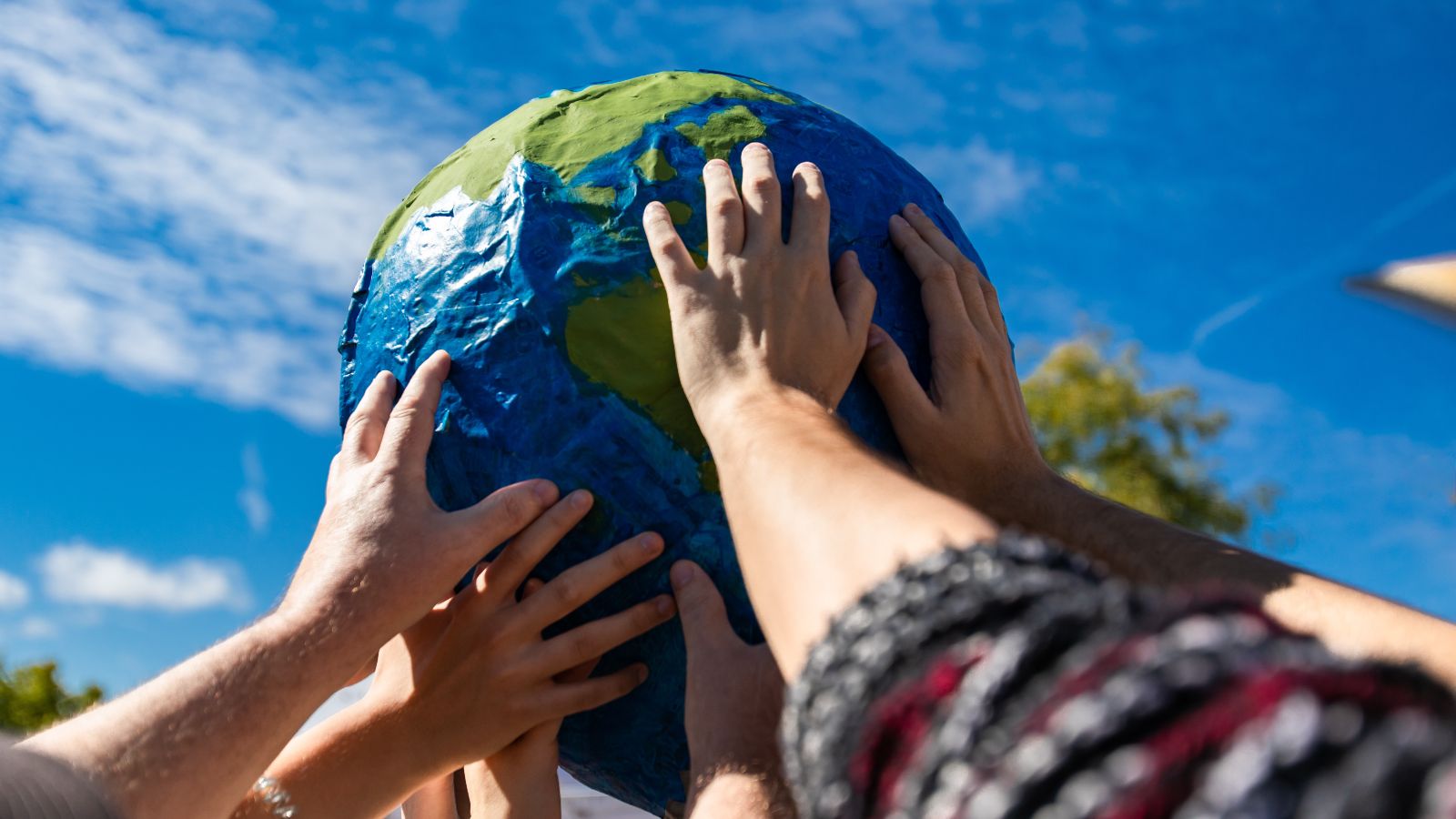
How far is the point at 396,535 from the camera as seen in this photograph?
2.53 m

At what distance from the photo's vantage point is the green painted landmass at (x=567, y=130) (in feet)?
9.17

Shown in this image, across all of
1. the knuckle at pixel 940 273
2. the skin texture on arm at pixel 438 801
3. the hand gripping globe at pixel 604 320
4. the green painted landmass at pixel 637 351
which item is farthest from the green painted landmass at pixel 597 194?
the skin texture on arm at pixel 438 801

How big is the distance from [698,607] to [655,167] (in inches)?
41.3

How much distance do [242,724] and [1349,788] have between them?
205 centimetres

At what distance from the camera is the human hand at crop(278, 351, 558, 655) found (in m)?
2.47

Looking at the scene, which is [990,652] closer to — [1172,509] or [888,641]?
[888,641]

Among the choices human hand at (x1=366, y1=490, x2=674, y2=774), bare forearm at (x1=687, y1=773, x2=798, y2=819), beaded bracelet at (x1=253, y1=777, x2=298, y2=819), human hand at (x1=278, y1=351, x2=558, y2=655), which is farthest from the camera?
beaded bracelet at (x1=253, y1=777, x2=298, y2=819)

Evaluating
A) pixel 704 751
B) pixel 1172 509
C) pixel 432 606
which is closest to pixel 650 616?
pixel 704 751

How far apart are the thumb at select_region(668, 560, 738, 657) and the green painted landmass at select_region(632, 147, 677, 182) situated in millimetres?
914

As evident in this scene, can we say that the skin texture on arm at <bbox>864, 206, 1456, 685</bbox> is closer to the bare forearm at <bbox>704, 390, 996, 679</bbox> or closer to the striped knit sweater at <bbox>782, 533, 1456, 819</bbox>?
the bare forearm at <bbox>704, 390, 996, 679</bbox>

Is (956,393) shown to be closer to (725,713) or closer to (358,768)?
(725,713)

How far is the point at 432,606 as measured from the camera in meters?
2.65

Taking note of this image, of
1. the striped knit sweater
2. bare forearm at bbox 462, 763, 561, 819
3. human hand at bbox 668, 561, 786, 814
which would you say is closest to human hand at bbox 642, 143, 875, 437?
human hand at bbox 668, 561, 786, 814

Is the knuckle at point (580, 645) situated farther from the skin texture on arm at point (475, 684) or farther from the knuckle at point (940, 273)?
the knuckle at point (940, 273)
